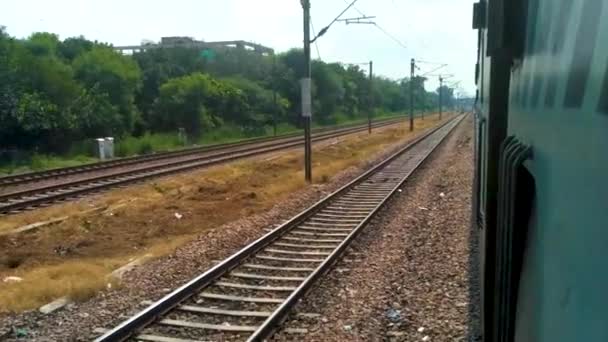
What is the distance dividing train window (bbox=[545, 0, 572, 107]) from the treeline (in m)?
30.2

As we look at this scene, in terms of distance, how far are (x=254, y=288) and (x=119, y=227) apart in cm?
593

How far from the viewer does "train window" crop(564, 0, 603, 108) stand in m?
1.45

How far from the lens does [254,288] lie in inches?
316

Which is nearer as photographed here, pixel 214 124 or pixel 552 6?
pixel 552 6

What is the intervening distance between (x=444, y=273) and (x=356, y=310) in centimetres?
204

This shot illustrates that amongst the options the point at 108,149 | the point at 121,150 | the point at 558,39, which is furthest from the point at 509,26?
the point at 121,150

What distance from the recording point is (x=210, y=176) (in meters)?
21.4

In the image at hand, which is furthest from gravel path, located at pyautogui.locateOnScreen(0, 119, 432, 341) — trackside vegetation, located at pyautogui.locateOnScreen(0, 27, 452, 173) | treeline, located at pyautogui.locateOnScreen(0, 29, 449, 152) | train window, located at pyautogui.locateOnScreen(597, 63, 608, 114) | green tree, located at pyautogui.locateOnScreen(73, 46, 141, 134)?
green tree, located at pyautogui.locateOnScreen(73, 46, 141, 134)

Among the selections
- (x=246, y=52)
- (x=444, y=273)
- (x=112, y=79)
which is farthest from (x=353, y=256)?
(x=246, y=52)

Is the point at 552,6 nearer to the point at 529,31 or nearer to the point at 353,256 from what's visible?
the point at 529,31

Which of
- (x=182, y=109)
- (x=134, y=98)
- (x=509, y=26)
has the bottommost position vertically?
(x=182, y=109)

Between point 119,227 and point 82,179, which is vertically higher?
point 82,179

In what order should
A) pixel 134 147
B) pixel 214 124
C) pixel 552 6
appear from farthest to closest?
pixel 214 124 → pixel 134 147 → pixel 552 6

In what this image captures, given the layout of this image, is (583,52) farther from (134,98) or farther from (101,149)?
(134,98)
